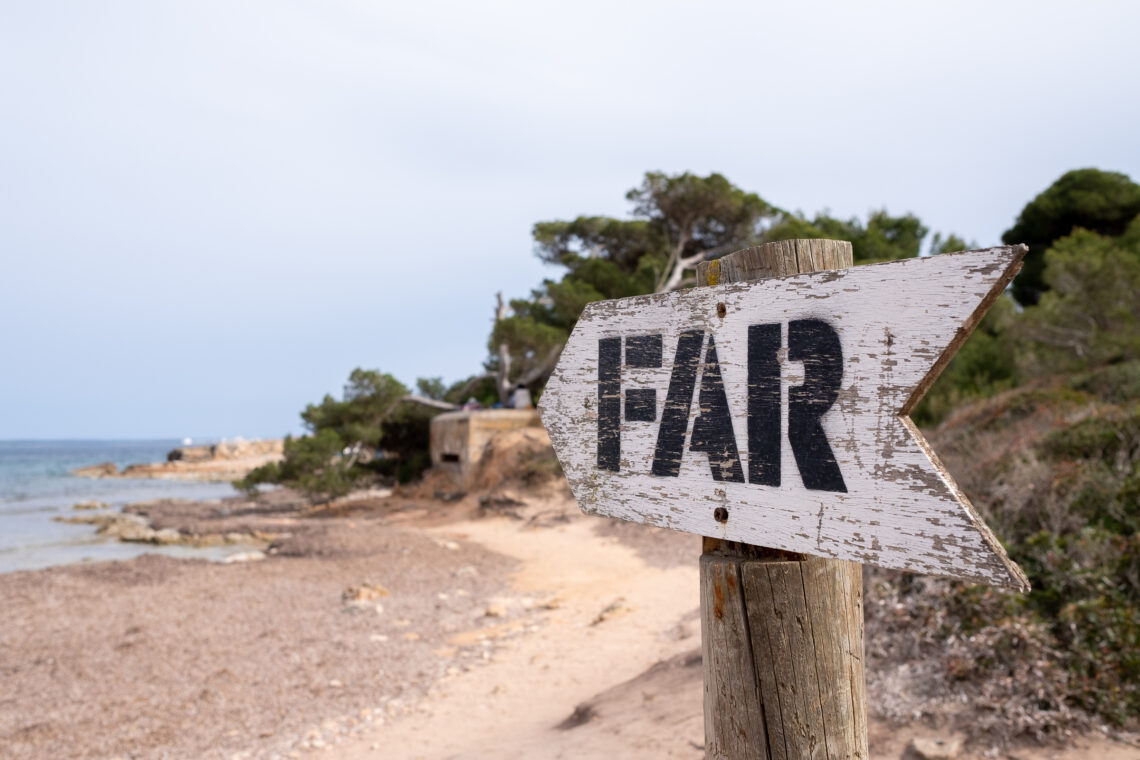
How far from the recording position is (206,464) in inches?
2060

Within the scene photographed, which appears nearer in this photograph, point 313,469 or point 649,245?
point 313,469

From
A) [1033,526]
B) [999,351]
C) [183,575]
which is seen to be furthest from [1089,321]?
[183,575]

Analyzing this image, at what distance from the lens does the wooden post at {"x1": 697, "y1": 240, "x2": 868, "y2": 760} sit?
A: 151cm

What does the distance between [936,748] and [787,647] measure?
6.61 ft

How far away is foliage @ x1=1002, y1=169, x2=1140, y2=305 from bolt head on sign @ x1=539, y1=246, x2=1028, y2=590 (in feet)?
73.4

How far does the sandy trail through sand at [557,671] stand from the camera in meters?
4.01

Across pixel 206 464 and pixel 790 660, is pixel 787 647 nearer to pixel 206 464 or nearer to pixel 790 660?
pixel 790 660

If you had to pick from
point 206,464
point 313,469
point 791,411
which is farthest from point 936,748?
point 206,464

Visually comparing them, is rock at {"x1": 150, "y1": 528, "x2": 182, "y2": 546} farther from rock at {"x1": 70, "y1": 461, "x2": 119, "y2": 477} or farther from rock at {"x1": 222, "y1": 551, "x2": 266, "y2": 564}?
rock at {"x1": 70, "y1": 461, "x2": 119, "y2": 477}

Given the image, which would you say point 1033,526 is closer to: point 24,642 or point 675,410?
point 675,410

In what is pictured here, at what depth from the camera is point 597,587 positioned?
825cm

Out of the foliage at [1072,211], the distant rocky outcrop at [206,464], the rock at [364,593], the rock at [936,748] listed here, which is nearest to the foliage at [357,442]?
the rock at [364,593]

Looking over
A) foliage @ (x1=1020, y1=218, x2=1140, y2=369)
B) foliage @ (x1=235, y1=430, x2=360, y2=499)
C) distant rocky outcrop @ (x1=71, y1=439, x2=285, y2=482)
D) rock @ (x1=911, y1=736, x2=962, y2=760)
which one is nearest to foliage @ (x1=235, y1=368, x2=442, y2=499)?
foliage @ (x1=235, y1=430, x2=360, y2=499)

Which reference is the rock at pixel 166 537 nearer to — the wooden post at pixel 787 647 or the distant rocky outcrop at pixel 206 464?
the wooden post at pixel 787 647
